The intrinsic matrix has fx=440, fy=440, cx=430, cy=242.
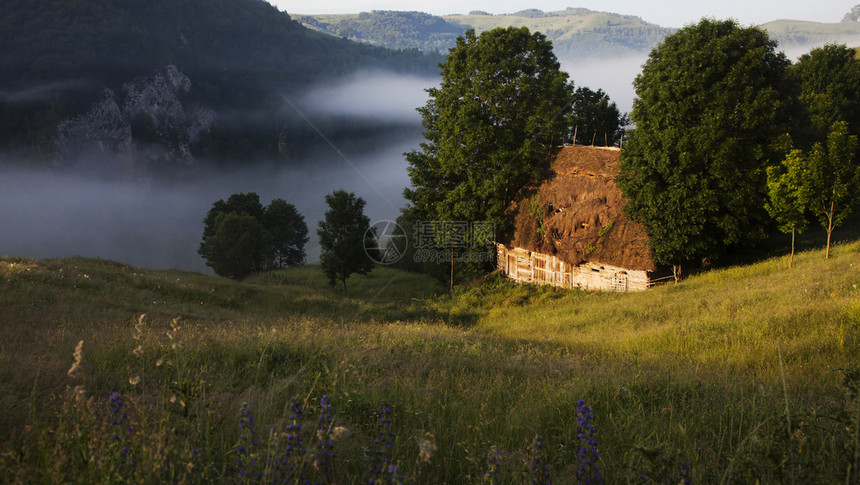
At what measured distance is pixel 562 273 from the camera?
1009 inches

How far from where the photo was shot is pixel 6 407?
359cm

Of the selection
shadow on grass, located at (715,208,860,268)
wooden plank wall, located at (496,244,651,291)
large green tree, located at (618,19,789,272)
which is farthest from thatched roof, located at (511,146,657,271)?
shadow on grass, located at (715,208,860,268)

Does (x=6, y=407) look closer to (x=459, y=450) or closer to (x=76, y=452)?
(x=76, y=452)

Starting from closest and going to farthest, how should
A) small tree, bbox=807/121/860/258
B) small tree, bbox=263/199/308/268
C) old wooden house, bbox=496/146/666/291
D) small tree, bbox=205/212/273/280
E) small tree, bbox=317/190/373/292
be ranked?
1. small tree, bbox=807/121/860/258
2. old wooden house, bbox=496/146/666/291
3. small tree, bbox=317/190/373/292
4. small tree, bbox=205/212/273/280
5. small tree, bbox=263/199/308/268

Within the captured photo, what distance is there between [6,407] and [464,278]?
2646 centimetres

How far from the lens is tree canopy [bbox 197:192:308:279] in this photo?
4922 cm

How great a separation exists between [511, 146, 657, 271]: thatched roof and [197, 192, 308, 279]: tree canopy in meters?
34.4

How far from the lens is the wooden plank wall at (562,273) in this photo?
904 inches

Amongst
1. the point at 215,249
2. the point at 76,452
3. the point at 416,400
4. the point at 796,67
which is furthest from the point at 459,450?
the point at 215,249

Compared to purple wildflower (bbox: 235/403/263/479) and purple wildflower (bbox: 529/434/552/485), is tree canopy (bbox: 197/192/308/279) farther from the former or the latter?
purple wildflower (bbox: 529/434/552/485)

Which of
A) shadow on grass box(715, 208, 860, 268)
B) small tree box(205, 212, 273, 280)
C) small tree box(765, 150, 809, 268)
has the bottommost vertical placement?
small tree box(205, 212, 273, 280)

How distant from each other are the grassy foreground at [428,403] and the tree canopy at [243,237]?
37.2m

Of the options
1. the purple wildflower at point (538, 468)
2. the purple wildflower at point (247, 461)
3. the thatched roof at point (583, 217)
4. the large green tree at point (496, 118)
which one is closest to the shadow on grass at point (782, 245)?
the thatched roof at point (583, 217)

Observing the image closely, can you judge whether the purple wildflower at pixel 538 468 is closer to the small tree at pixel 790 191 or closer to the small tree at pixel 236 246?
the small tree at pixel 790 191
